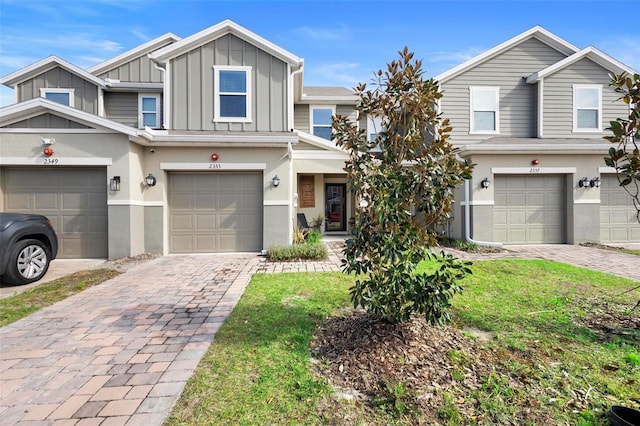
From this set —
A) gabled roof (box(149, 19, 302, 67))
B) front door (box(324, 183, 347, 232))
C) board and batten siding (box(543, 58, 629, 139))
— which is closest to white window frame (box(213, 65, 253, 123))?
gabled roof (box(149, 19, 302, 67))

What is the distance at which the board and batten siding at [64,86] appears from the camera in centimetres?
1241

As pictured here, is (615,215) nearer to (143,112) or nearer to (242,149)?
(242,149)

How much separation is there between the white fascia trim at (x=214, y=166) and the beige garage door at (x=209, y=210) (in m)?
0.23

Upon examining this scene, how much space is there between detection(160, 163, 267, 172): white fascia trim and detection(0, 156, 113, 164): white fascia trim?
1.44m

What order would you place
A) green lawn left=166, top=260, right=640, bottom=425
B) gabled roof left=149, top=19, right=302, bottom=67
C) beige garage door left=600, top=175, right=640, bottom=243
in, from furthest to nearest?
beige garage door left=600, top=175, right=640, bottom=243, gabled roof left=149, top=19, right=302, bottom=67, green lawn left=166, top=260, right=640, bottom=425

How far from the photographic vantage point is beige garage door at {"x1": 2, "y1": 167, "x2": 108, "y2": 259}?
26.4 feet

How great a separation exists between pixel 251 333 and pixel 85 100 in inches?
542

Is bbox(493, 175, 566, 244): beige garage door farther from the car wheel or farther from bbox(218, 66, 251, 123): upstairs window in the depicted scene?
the car wheel

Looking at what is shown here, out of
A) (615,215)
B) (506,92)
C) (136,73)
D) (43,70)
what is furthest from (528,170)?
(43,70)

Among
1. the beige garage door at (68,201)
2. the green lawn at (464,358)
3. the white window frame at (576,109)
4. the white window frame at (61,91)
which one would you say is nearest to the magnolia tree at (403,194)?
the green lawn at (464,358)

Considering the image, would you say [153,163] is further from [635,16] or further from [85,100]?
[635,16]

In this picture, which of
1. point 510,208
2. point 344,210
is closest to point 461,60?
point 510,208

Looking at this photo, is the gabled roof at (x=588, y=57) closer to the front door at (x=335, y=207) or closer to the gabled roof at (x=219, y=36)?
the front door at (x=335, y=207)

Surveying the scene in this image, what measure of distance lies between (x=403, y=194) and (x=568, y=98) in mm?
12727
